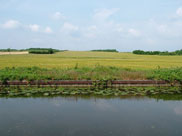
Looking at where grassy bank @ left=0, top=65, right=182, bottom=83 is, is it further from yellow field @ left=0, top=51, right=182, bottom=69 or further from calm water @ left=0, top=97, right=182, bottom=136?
yellow field @ left=0, top=51, right=182, bottom=69

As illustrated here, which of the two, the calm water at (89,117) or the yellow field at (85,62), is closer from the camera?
the calm water at (89,117)

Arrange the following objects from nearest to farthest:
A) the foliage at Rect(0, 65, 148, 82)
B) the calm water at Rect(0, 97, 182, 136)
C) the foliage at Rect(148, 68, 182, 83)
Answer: the calm water at Rect(0, 97, 182, 136), the foliage at Rect(0, 65, 148, 82), the foliage at Rect(148, 68, 182, 83)


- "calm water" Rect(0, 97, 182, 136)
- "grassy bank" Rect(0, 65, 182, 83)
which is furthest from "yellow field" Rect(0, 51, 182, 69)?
"calm water" Rect(0, 97, 182, 136)

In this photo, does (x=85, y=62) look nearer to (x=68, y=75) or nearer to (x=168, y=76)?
(x=68, y=75)

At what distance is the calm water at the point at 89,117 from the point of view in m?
6.75

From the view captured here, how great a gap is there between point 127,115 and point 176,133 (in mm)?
2269

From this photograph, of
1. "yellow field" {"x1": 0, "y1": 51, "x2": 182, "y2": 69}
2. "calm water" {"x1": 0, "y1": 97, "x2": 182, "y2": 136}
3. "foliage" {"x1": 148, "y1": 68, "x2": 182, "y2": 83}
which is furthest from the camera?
"yellow field" {"x1": 0, "y1": 51, "x2": 182, "y2": 69}

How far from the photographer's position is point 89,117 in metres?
8.17

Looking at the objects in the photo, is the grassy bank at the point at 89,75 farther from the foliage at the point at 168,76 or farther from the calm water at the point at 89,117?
the calm water at the point at 89,117

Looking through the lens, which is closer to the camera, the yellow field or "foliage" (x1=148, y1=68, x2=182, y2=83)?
"foliage" (x1=148, y1=68, x2=182, y2=83)

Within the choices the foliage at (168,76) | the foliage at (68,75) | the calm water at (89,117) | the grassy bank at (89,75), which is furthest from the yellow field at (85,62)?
the calm water at (89,117)

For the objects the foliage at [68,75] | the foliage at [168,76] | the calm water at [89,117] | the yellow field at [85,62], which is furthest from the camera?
the yellow field at [85,62]

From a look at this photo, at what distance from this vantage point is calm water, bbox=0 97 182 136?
675 centimetres

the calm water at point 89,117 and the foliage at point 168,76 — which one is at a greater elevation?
the foliage at point 168,76
